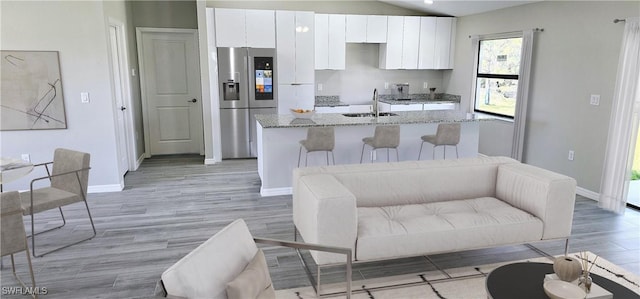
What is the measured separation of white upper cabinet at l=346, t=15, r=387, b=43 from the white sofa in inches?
159

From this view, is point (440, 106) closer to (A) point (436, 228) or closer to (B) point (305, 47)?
(B) point (305, 47)

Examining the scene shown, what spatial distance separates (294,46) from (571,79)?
3849 mm

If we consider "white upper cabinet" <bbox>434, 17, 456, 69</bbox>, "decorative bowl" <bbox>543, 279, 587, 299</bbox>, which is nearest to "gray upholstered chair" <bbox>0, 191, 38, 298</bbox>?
"decorative bowl" <bbox>543, 279, 587, 299</bbox>

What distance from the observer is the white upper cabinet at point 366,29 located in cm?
688

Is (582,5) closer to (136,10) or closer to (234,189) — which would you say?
(234,189)

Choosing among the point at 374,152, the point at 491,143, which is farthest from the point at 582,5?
the point at 374,152

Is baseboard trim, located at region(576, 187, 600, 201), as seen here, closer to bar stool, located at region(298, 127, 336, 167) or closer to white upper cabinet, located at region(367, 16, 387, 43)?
bar stool, located at region(298, 127, 336, 167)

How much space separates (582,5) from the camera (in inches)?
186

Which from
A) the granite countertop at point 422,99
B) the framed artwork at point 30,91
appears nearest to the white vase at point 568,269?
the framed artwork at point 30,91

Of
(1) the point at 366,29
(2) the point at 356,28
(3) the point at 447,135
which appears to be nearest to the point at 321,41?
(2) the point at 356,28

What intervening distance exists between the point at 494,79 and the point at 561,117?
4.94 feet

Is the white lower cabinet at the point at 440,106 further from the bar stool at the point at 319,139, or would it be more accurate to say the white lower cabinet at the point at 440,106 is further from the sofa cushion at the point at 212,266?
the sofa cushion at the point at 212,266

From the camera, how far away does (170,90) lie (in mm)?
6812

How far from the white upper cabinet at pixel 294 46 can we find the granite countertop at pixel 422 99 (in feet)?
5.18
